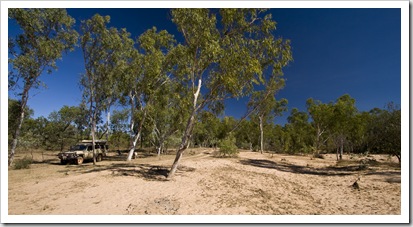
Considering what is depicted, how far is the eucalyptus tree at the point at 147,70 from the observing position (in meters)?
20.4

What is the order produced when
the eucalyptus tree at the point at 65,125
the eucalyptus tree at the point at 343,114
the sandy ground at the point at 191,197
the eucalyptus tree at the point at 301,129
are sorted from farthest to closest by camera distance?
the eucalyptus tree at the point at 301,129, the eucalyptus tree at the point at 65,125, the eucalyptus tree at the point at 343,114, the sandy ground at the point at 191,197

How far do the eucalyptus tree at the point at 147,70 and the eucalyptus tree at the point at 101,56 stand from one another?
1.17m

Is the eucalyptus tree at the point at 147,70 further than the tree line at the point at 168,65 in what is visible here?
Yes

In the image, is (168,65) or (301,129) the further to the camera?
(301,129)

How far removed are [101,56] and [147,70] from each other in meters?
4.15

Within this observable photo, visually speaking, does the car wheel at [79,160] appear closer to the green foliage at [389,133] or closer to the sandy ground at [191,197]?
the sandy ground at [191,197]

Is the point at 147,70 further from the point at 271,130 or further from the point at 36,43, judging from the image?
the point at 271,130

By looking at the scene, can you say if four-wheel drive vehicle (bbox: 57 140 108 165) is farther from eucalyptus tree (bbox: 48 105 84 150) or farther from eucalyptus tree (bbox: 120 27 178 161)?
eucalyptus tree (bbox: 48 105 84 150)

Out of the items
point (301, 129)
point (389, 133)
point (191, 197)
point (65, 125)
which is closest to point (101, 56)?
point (191, 197)

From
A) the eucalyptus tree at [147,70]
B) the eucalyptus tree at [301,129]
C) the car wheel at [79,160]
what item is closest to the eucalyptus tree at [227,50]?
the eucalyptus tree at [147,70]

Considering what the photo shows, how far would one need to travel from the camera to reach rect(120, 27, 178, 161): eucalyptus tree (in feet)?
66.9

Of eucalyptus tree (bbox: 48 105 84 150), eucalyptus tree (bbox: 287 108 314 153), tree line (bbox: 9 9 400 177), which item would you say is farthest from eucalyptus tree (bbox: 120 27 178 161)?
eucalyptus tree (bbox: 287 108 314 153)

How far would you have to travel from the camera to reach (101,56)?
1938 centimetres
